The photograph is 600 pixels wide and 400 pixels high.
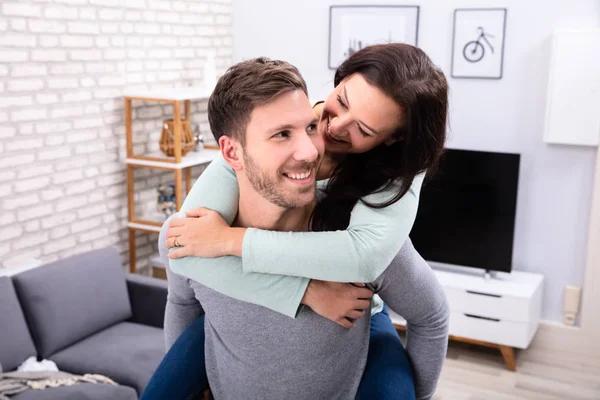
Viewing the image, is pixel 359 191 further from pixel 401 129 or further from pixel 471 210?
pixel 471 210

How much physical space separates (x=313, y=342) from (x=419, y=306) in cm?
23

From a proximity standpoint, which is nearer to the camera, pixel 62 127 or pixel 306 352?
pixel 306 352

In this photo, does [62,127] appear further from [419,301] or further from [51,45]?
[419,301]

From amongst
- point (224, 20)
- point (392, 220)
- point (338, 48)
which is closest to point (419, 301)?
point (392, 220)

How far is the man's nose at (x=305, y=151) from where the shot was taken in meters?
1.32

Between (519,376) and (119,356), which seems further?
(519,376)

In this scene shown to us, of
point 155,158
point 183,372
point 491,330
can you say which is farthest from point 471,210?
point 183,372

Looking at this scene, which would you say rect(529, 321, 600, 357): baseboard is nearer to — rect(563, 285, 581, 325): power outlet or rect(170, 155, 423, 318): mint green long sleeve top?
rect(563, 285, 581, 325): power outlet

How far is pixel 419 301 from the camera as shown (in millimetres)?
1371

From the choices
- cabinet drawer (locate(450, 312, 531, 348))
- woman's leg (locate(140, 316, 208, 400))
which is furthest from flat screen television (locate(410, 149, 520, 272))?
woman's leg (locate(140, 316, 208, 400))

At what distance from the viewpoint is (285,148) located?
4.40 ft

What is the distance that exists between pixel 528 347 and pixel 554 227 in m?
0.77

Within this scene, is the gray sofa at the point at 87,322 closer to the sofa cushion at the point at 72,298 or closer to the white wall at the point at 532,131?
the sofa cushion at the point at 72,298

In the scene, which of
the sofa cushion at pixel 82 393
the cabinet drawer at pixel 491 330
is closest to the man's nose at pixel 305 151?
the sofa cushion at pixel 82 393
